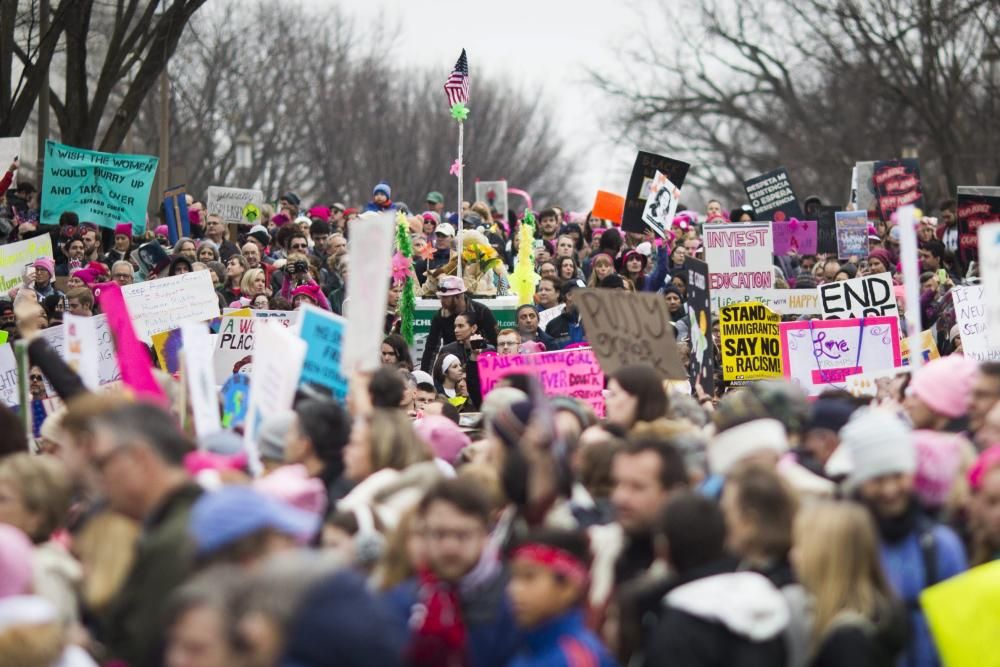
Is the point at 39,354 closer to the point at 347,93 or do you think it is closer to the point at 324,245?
the point at 324,245

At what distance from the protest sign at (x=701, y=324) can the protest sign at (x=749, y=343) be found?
2.47 m

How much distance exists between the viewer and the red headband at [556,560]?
552 cm

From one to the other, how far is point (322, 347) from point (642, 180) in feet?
37.3

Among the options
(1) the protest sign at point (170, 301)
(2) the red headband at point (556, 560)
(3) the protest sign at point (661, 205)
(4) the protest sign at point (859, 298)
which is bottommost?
(2) the red headband at point (556, 560)

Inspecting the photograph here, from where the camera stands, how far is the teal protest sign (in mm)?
20125

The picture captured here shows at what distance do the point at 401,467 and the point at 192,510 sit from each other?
1.70 meters

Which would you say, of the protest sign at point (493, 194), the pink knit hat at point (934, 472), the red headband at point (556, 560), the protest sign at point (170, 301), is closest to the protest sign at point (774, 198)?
the protest sign at point (493, 194)

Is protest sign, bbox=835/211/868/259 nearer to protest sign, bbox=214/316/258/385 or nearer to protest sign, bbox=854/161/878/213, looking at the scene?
protest sign, bbox=854/161/878/213

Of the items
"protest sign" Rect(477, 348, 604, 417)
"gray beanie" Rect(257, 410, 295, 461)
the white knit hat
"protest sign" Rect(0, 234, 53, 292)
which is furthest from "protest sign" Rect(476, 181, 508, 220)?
the white knit hat

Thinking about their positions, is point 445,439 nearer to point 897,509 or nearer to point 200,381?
point 200,381

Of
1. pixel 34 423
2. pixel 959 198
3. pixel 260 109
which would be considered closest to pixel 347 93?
pixel 260 109

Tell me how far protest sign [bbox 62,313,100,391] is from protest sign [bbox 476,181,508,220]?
1942cm

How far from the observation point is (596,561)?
6305 mm

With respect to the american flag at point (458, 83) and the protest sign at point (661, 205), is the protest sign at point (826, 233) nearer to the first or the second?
the protest sign at point (661, 205)
